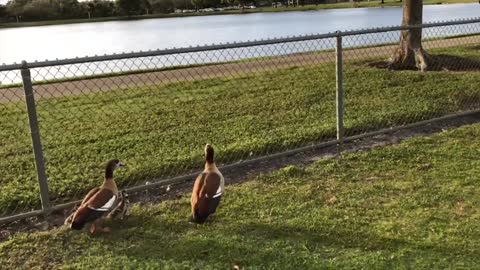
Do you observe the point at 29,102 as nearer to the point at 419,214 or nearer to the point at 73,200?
the point at 73,200

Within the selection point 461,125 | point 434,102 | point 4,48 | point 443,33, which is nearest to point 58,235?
point 461,125

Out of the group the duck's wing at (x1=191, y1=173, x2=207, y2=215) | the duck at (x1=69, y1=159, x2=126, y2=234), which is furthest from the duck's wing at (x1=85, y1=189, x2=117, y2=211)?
the duck's wing at (x1=191, y1=173, x2=207, y2=215)

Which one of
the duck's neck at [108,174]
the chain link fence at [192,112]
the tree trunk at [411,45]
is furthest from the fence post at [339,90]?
the tree trunk at [411,45]

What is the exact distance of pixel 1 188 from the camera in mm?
5609

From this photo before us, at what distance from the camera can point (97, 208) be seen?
4281 millimetres

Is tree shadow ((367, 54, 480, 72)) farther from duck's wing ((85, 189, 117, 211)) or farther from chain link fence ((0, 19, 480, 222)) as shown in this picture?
duck's wing ((85, 189, 117, 211))

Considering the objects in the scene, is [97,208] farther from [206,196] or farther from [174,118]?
[174,118]

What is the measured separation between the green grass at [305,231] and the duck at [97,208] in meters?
0.13

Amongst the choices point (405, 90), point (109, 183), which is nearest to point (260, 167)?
point (109, 183)

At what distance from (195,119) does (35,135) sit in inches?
147

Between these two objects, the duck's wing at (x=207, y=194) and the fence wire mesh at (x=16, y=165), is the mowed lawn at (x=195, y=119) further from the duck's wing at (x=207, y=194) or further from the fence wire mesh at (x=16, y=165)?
the duck's wing at (x=207, y=194)

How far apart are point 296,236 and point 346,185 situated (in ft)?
4.23

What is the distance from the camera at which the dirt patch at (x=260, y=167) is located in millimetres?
4844

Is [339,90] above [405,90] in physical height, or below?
above
